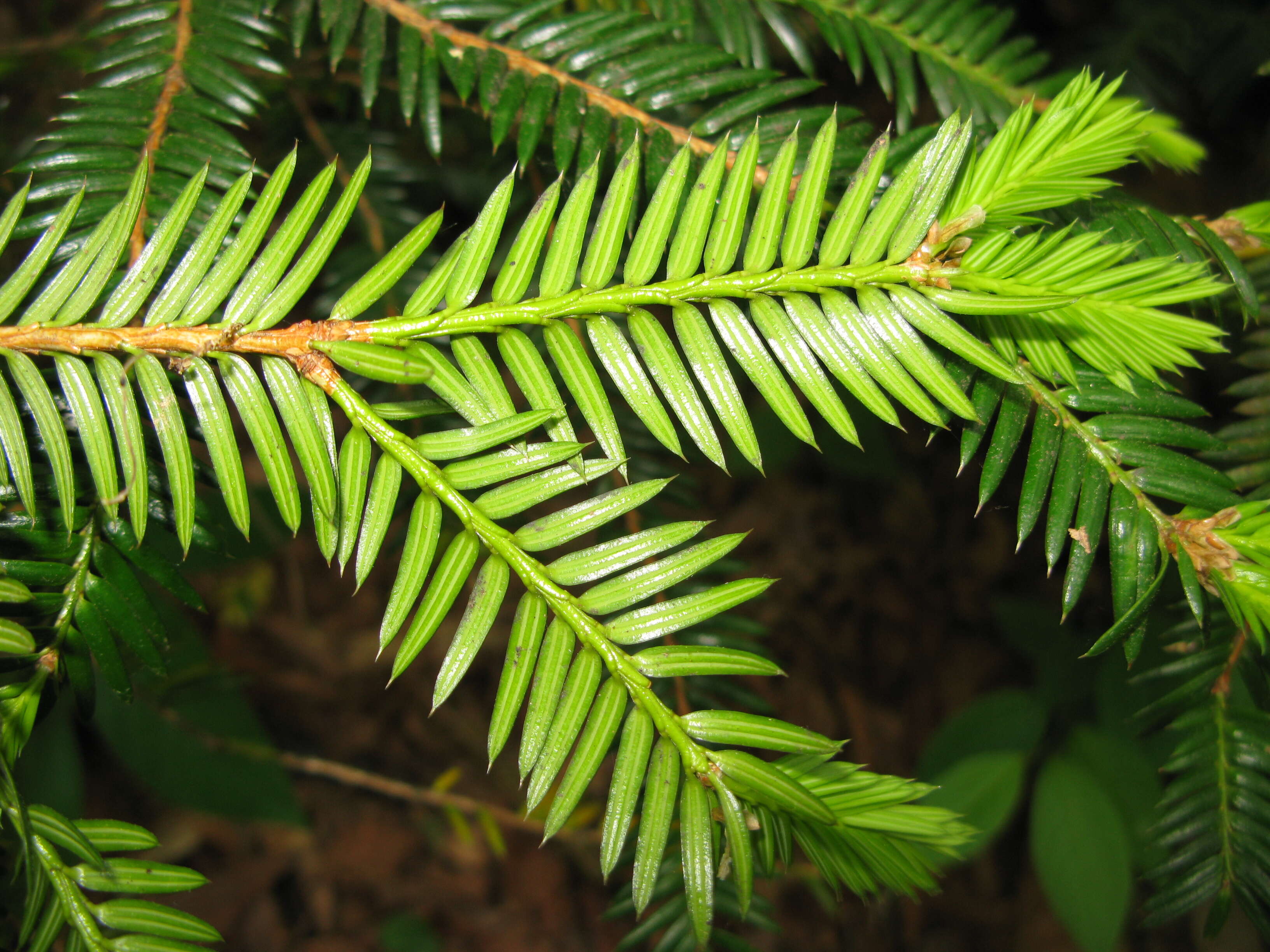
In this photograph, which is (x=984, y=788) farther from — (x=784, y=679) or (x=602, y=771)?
(x=602, y=771)

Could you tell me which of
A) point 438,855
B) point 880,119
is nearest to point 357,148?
point 880,119

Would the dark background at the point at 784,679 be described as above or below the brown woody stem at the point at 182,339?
below

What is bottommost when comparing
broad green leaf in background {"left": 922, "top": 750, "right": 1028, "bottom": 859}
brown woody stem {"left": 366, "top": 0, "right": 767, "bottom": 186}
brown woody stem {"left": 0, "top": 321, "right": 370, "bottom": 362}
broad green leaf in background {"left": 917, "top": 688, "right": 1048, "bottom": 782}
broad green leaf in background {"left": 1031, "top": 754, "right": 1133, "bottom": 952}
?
broad green leaf in background {"left": 1031, "top": 754, "right": 1133, "bottom": 952}

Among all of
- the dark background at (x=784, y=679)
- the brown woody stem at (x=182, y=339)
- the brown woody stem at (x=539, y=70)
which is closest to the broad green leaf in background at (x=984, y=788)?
the dark background at (x=784, y=679)

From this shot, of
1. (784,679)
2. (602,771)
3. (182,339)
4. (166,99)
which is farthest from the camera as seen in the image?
(784,679)

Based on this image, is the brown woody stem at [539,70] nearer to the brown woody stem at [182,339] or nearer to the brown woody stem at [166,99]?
the brown woody stem at [166,99]

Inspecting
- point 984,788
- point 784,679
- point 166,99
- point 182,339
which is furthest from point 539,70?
point 784,679

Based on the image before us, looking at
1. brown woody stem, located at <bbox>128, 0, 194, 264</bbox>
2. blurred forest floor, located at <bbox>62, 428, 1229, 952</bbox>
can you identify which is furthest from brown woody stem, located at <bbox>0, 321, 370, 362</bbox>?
Answer: blurred forest floor, located at <bbox>62, 428, 1229, 952</bbox>

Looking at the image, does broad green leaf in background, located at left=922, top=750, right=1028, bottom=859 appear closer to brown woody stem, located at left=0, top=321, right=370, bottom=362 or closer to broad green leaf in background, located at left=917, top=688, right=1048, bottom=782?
broad green leaf in background, located at left=917, top=688, right=1048, bottom=782
